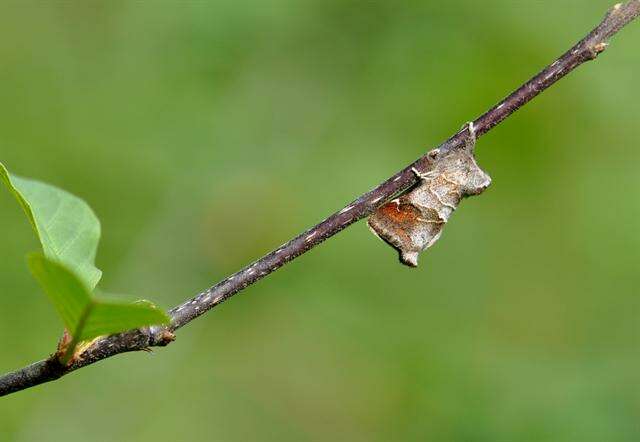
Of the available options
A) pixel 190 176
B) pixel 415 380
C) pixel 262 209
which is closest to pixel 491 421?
pixel 415 380

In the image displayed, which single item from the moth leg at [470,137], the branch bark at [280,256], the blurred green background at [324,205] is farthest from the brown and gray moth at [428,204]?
the blurred green background at [324,205]

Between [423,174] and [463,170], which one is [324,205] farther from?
[423,174]

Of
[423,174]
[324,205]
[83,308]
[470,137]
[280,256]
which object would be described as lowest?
[83,308]

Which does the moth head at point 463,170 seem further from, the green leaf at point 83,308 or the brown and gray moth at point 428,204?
the green leaf at point 83,308

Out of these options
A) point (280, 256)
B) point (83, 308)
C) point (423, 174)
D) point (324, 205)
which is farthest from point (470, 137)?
point (324, 205)

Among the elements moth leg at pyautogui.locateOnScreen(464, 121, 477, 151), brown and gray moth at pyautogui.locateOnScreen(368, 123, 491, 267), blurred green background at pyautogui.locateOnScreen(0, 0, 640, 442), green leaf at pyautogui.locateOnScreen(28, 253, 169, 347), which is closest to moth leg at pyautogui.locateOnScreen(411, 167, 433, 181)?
brown and gray moth at pyautogui.locateOnScreen(368, 123, 491, 267)
